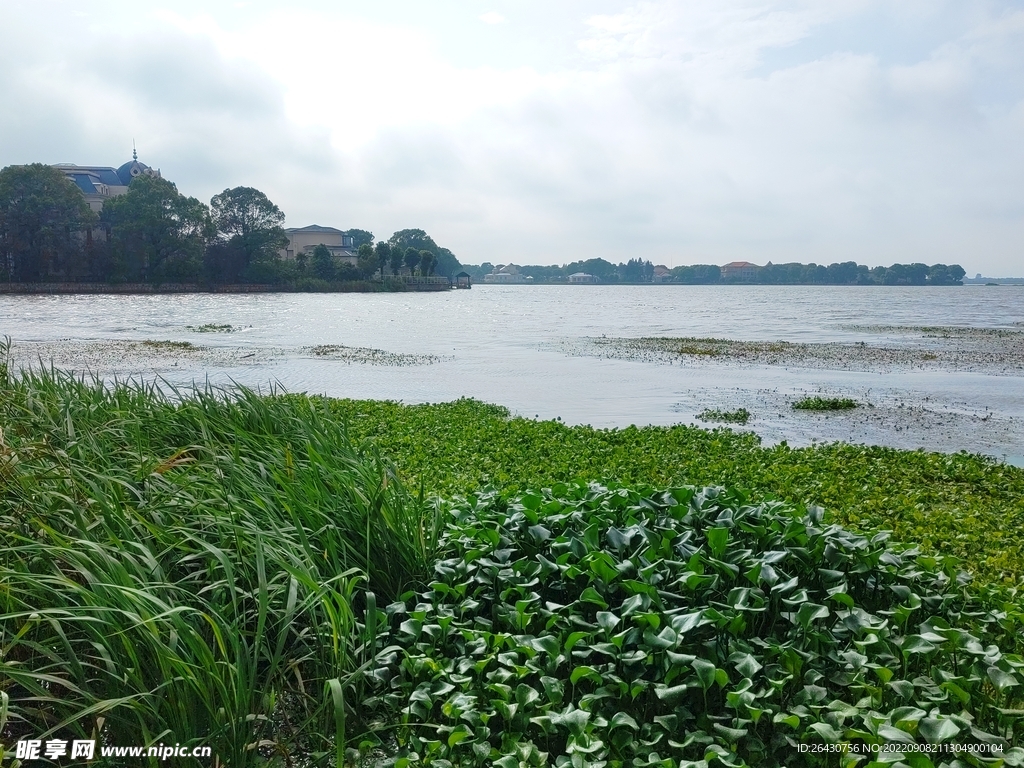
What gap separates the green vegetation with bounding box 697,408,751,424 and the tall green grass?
9.33 m

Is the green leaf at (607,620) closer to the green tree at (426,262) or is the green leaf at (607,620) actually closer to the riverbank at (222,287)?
the riverbank at (222,287)

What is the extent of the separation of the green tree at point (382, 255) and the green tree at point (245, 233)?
44.0 feet

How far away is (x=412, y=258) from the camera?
118 m

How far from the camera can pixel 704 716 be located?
3.38 meters

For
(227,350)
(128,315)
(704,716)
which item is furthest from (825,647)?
(128,315)

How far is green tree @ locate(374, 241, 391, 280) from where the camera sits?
11000cm

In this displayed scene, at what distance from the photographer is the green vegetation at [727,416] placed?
543 inches

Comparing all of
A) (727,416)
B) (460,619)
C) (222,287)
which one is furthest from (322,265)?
(460,619)

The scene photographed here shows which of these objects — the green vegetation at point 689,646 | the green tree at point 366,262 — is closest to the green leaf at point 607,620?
the green vegetation at point 689,646

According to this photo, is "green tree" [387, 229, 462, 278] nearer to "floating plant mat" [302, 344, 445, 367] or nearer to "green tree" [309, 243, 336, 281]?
"green tree" [309, 243, 336, 281]

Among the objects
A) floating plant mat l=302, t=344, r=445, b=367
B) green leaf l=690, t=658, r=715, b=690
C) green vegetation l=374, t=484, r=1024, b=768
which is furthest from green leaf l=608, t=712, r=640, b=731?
floating plant mat l=302, t=344, r=445, b=367

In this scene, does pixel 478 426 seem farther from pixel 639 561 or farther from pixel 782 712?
pixel 782 712

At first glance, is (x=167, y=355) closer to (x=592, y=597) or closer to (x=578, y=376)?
(x=578, y=376)

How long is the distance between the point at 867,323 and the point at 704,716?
4894 cm
